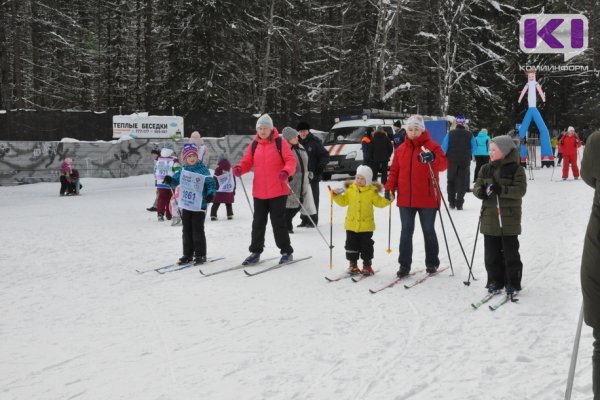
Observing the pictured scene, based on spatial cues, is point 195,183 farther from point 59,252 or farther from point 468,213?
point 468,213

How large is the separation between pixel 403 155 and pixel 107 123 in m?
19.1

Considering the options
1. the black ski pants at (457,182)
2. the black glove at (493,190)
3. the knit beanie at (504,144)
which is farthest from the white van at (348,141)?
the black glove at (493,190)

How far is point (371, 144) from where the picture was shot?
1812 cm

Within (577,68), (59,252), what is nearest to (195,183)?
(59,252)

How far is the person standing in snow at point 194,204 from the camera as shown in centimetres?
805

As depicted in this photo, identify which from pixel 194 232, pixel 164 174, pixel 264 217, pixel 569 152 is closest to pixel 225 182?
pixel 164 174

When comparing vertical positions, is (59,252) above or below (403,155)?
below

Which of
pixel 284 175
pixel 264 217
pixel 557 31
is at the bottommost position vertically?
pixel 264 217

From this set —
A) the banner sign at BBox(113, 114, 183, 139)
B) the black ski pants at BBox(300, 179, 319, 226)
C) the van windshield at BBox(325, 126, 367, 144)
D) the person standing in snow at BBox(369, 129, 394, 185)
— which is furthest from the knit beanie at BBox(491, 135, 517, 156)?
the banner sign at BBox(113, 114, 183, 139)

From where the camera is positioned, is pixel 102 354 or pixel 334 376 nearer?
pixel 334 376

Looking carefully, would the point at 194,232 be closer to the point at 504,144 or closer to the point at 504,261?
the point at 504,261

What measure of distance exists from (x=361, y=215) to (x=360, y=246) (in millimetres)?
357

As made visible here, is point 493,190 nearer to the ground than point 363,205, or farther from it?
farther from it

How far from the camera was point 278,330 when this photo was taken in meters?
5.17
